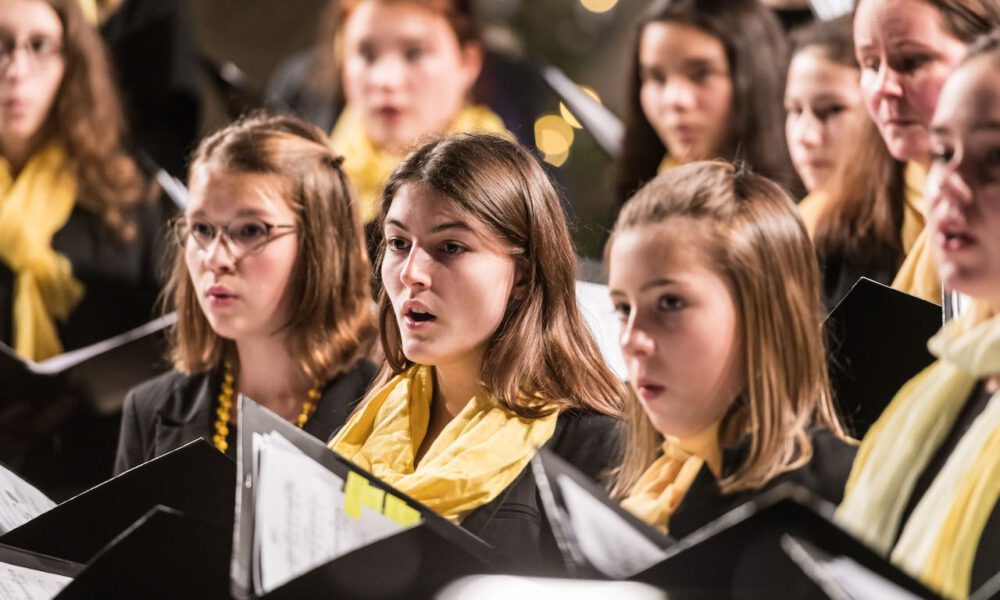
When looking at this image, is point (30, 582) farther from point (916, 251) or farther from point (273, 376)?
point (916, 251)

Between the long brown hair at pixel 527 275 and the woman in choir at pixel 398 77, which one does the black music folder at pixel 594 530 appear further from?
the woman in choir at pixel 398 77

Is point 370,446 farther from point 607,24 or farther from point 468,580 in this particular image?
point 607,24

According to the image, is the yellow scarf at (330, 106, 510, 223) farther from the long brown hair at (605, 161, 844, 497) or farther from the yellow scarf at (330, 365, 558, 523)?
the long brown hair at (605, 161, 844, 497)

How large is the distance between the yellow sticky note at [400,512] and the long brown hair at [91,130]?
1.51m

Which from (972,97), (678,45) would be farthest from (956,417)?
(678,45)

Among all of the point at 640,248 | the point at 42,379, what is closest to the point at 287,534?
the point at 640,248

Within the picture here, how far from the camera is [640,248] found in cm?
126

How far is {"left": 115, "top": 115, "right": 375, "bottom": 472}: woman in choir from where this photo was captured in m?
1.77

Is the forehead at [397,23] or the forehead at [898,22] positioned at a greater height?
the forehead at [397,23]

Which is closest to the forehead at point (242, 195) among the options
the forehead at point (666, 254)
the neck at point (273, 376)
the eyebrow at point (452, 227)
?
the neck at point (273, 376)

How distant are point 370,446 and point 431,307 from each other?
0.18 metres

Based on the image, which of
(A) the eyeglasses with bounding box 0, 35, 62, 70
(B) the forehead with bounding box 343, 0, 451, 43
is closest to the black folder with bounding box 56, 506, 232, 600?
(A) the eyeglasses with bounding box 0, 35, 62, 70

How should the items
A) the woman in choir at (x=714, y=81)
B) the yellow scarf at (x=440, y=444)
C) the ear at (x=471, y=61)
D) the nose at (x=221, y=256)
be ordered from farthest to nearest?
the ear at (x=471, y=61)
the woman in choir at (x=714, y=81)
the nose at (x=221, y=256)
the yellow scarf at (x=440, y=444)

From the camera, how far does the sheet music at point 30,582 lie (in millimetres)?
1419
